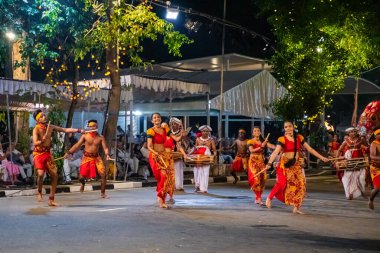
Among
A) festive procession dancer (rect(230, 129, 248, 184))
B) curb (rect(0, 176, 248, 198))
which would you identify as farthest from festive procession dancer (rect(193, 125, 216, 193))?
curb (rect(0, 176, 248, 198))

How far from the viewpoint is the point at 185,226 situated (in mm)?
9992

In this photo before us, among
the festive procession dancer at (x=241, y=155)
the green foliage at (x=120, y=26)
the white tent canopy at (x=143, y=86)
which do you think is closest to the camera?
the green foliage at (x=120, y=26)

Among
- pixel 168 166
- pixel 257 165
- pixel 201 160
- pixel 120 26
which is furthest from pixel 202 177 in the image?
pixel 120 26

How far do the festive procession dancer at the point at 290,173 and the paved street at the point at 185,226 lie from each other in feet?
1.04

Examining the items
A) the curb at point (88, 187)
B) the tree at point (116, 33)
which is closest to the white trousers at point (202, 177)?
the curb at point (88, 187)

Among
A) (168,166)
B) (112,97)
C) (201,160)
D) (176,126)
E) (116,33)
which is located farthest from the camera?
(112,97)

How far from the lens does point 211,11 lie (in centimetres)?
4053

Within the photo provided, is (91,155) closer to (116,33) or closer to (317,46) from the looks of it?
(116,33)

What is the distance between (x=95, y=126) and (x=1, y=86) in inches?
135

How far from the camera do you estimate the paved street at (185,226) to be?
828 centimetres

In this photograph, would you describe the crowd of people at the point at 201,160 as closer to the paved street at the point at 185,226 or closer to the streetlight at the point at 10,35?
the paved street at the point at 185,226

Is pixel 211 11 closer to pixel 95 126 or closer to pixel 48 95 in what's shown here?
pixel 48 95

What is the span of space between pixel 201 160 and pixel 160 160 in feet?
12.8

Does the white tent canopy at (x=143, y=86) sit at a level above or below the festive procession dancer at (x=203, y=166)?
above
